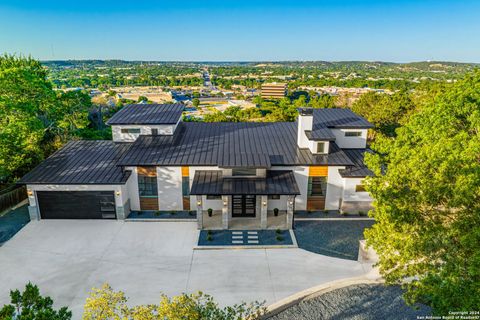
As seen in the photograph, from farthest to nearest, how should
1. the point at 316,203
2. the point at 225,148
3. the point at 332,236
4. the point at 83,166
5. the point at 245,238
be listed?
the point at 225,148 < the point at 316,203 < the point at 83,166 < the point at 332,236 < the point at 245,238

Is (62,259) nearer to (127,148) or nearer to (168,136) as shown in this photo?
(127,148)

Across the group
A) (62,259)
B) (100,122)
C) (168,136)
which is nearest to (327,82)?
(100,122)

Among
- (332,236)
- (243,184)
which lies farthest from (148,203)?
(332,236)

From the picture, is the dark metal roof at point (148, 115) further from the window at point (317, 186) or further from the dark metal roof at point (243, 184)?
the window at point (317, 186)

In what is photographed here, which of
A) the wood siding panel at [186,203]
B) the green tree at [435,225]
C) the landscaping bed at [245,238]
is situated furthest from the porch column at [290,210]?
the wood siding panel at [186,203]

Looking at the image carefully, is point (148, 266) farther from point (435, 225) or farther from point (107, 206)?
point (435, 225)
